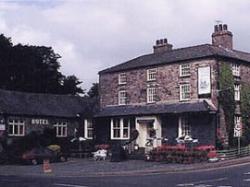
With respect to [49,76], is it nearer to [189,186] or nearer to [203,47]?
[203,47]

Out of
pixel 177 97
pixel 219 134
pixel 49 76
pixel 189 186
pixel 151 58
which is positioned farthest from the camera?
pixel 49 76

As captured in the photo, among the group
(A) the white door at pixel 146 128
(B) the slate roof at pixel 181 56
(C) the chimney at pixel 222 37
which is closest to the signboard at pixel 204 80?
(B) the slate roof at pixel 181 56

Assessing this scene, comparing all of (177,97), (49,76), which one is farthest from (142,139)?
(49,76)

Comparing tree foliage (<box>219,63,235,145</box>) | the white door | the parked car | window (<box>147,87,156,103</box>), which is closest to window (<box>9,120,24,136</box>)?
the parked car

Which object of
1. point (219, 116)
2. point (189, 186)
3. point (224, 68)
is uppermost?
point (224, 68)

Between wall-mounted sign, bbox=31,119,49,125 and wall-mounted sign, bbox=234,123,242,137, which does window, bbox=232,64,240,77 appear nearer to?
wall-mounted sign, bbox=234,123,242,137

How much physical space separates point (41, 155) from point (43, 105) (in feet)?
30.1

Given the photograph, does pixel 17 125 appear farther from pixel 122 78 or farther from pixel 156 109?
pixel 156 109

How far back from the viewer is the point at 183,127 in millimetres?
39750

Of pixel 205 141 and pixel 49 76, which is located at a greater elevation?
pixel 49 76

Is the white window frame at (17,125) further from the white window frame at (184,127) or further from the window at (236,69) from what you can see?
the window at (236,69)

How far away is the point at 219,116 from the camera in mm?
38312

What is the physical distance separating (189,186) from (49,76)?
47.2 m

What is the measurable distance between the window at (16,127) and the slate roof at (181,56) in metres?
8.69
